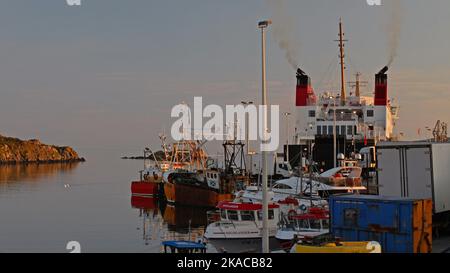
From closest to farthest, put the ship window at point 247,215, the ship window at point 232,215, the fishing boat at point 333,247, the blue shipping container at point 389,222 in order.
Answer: the fishing boat at point 333,247 < the blue shipping container at point 389,222 < the ship window at point 247,215 < the ship window at point 232,215

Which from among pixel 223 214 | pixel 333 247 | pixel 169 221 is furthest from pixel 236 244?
pixel 169 221

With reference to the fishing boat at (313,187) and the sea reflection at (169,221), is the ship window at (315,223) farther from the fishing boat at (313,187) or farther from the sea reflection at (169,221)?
the fishing boat at (313,187)

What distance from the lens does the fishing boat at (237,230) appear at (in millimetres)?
29359

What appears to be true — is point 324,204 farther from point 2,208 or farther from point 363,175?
point 2,208

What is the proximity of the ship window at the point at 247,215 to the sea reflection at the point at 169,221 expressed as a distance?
4595mm

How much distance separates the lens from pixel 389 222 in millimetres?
18859

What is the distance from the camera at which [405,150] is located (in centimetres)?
2403

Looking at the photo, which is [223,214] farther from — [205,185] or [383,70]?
[383,70]

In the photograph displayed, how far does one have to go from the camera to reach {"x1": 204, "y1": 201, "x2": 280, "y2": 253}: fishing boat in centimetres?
2936

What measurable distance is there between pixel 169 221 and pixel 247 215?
80.4 feet

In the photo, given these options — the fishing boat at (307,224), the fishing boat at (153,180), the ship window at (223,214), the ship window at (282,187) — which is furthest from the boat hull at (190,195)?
the fishing boat at (307,224)

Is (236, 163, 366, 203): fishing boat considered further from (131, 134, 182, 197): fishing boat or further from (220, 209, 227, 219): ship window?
(131, 134, 182, 197): fishing boat
